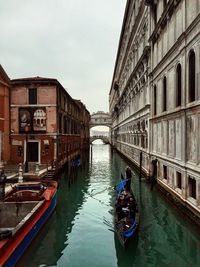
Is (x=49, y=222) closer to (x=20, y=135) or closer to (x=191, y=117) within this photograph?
(x=191, y=117)

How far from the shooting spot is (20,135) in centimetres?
2261

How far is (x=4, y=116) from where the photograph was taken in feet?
71.9

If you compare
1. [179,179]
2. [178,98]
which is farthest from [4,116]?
[179,179]

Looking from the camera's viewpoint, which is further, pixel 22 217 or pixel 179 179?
pixel 179 179

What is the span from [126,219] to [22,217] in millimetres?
3785

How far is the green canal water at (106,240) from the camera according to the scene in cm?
779

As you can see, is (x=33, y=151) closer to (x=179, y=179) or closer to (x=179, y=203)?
(x=179, y=179)

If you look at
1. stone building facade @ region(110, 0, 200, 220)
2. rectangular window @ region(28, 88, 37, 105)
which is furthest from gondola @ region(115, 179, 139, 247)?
rectangular window @ region(28, 88, 37, 105)

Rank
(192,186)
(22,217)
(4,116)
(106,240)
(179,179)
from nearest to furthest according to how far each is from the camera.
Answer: (106,240)
(22,217)
(192,186)
(179,179)
(4,116)

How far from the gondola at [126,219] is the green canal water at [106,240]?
0.50 metres

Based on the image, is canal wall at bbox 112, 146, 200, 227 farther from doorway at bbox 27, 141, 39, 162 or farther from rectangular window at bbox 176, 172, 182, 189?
doorway at bbox 27, 141, 39, 162

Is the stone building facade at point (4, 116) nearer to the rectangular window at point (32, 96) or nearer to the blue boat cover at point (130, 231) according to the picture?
the rectangular window at point (32, 96)

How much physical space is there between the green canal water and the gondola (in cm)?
50

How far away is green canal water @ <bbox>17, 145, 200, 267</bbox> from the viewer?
779cm
